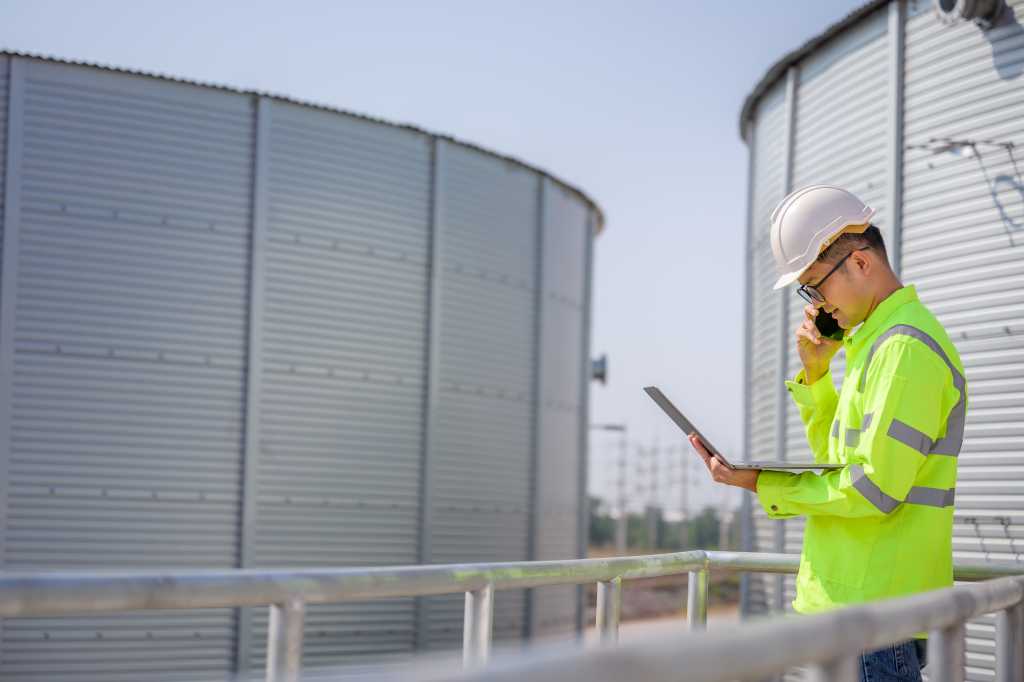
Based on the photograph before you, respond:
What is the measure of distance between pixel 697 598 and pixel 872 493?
149 cm

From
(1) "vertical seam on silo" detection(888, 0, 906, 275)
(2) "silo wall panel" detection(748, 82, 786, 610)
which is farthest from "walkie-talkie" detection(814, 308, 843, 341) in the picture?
(2) "silo wall panel" detection(748, 82, 786, 610)

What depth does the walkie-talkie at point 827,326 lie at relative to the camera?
12.8 ft

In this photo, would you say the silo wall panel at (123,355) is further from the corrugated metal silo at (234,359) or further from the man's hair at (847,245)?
the man's hair at (847,245)

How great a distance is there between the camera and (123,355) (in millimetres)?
13242

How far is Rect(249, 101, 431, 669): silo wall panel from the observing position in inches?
555

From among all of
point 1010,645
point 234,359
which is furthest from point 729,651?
point 234,359

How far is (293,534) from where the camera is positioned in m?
14.0

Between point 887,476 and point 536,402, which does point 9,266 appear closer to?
point 536,402

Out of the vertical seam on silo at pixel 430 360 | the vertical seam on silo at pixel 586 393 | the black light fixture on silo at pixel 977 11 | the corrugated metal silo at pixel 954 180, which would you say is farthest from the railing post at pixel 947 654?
the vertical seam on silo at pixel 586 393

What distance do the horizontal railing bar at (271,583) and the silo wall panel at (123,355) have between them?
1008 cm

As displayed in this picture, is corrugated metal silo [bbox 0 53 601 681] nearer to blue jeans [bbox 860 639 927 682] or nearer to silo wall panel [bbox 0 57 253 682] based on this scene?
silo wall panel [bbox 0 57 253 682]

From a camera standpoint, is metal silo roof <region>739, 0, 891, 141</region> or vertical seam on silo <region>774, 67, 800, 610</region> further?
vertical seam on silo <region>774, 67, 800, 610</region>

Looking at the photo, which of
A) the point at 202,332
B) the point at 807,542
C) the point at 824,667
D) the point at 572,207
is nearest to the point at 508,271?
the point at 572,207

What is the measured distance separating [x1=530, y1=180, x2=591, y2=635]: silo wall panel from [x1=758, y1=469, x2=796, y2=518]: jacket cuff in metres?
13.9
